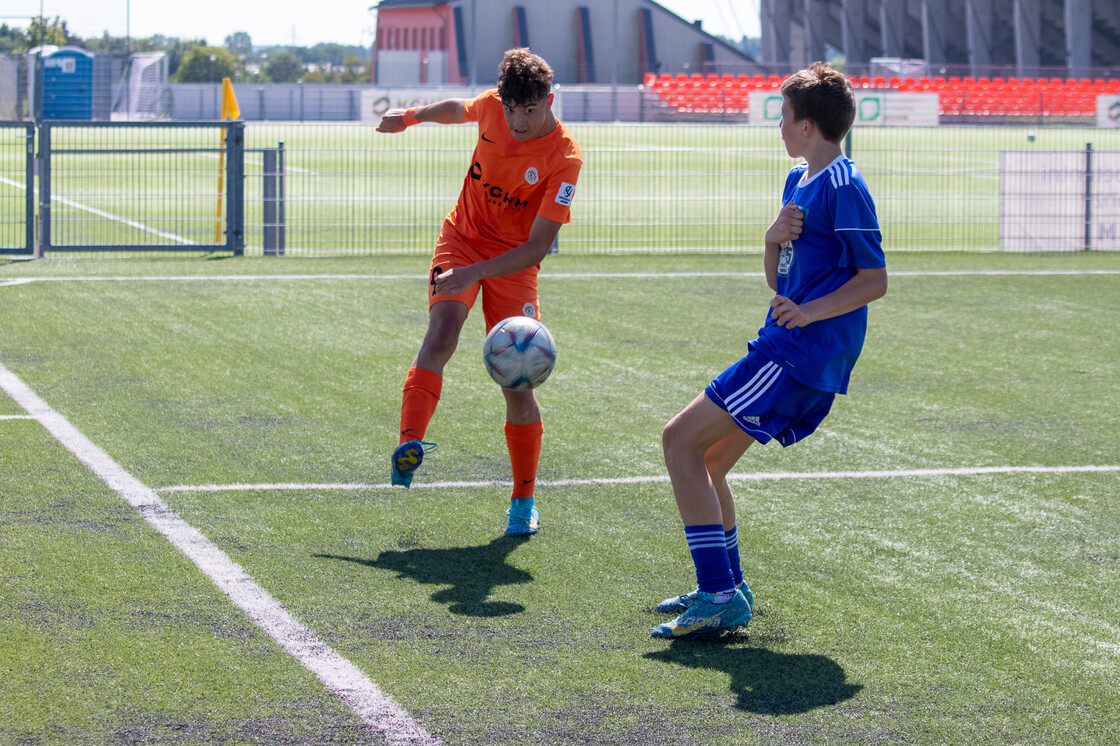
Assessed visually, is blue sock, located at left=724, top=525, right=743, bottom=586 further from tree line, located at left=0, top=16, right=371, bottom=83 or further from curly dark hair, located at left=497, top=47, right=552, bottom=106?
tree line, located at left=0, top=16, right=371, bottom=83

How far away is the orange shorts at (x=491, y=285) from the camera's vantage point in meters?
5.57

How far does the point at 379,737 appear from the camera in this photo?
3459 millimetres

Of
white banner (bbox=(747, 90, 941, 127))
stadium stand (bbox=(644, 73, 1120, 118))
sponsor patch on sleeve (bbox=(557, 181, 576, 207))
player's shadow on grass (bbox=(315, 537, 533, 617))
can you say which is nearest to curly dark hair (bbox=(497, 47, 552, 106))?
sponsor patch on sleeve (bbox=(557, 181, 576, 207))

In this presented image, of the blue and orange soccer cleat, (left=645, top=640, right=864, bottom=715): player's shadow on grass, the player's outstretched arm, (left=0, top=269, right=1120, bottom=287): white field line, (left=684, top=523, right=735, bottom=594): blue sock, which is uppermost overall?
the player's outstretched arm

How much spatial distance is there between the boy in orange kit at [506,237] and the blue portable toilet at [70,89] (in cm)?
2464

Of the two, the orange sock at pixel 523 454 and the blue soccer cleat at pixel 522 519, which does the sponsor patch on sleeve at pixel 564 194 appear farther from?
the blue soccer cleat at pixel 522 519

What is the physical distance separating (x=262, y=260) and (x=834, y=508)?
34.5 feet

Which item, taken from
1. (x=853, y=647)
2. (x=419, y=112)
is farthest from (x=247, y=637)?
(x=419, y=112)

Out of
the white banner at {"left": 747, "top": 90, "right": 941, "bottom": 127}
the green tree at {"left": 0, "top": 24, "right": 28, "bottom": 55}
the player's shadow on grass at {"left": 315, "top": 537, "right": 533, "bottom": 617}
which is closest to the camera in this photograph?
the player's shadow on grass at {"left": 315, "top": 537, "right": 533, "bottom": 617}

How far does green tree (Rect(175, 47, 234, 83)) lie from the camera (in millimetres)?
63675

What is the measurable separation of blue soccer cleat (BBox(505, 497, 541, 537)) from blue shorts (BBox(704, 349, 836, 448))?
1.54 metres

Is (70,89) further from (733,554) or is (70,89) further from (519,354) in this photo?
(733,554)

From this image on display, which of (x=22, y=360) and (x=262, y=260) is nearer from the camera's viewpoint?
(x=22, y=360)

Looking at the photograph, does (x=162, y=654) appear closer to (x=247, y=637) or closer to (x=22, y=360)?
(x=247, y=637)
